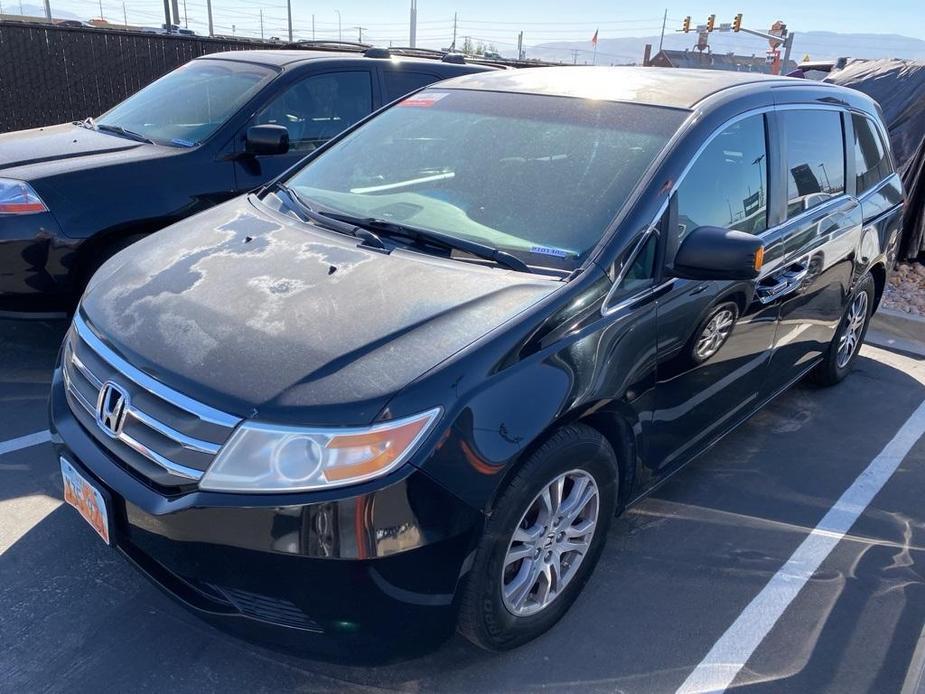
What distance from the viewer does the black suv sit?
419 centimetres

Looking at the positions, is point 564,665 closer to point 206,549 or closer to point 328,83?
point 206,549

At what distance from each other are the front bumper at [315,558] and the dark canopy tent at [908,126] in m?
7.91

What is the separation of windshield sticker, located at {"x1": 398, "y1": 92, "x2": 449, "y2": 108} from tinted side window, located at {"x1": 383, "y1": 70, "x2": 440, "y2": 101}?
85.3 inches

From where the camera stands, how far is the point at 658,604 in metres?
2.91

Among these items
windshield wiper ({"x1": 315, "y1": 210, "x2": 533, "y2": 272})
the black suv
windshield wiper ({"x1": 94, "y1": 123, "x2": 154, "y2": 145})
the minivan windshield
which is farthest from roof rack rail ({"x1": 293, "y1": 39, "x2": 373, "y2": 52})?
windshield wiper ({"x1": 315, "y1": 210, "x2": 533, "y2": 272})

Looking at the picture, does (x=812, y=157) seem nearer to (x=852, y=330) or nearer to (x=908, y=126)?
(x=852, y=330)

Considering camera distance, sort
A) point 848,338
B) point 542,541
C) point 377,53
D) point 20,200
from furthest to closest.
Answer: point 377,53 < point 848,338 < point 20,200 < point 542,541

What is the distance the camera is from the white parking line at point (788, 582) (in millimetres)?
2625

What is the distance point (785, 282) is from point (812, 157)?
740 millimetres

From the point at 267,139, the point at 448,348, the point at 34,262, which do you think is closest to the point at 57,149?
the point at 34,262

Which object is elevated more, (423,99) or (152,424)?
(423,99)

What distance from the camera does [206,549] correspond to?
2.08m

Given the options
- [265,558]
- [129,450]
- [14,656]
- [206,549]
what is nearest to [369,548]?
[265,558]

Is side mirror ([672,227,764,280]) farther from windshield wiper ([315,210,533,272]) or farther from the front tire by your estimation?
the front tire
